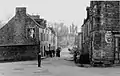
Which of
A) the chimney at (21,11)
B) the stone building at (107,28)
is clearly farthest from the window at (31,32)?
the stone building at (107,28)

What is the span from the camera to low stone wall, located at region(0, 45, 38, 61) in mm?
36781

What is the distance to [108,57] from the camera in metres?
21.1

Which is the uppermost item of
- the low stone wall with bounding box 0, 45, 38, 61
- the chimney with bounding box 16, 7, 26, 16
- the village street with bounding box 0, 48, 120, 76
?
the chimney with bounding box 16, 7, 26, 16

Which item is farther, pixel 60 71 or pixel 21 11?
pixel 21 11

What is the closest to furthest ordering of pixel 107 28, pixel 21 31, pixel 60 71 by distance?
pixel 60 71
pixel 107 28
pixel 21 31

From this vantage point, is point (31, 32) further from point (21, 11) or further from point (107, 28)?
point (107, 28)

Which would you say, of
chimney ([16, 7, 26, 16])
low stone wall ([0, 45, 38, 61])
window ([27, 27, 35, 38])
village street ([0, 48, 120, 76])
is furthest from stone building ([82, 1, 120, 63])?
chimney ([16, 7, 26, 16])

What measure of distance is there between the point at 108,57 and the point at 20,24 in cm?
2204

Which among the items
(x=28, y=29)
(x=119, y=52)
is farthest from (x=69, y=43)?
(x=119, y=52)

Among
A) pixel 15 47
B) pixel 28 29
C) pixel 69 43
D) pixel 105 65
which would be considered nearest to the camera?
pixel 105 65

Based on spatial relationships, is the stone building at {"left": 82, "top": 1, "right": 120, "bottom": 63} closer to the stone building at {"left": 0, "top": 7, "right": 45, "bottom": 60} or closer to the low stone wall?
the low stone wall

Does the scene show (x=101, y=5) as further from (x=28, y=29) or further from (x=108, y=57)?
(x=28, y=29)

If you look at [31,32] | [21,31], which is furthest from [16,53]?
[31,32]

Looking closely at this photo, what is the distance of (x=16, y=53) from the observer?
36.9 metres
